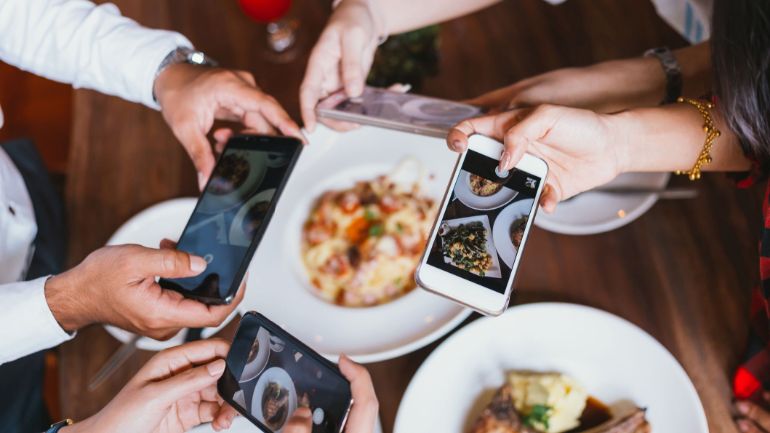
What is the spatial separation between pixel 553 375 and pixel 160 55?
50.6 inches

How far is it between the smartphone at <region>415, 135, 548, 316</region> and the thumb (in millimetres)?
423

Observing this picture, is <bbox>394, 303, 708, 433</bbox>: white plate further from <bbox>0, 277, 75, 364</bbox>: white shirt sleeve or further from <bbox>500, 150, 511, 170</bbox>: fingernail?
<bbox>0, 277, 75, 364</bbox>: white shirt sleeve

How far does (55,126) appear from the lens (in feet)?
9.73

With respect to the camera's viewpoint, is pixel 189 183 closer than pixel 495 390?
No

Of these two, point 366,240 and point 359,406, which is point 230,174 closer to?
point 366,240

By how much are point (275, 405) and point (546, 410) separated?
1.84 ft

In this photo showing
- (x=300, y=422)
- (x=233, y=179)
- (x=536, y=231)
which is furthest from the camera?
(x=536, y=231)

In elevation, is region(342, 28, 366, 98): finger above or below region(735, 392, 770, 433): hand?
above

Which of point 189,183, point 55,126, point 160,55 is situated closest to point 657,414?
point 189,183

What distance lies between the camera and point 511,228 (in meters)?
1.04

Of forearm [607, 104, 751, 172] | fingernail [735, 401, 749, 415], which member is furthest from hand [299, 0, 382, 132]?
fingernail [735, 401, 749, 415]

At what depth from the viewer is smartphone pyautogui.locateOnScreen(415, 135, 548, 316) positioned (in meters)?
1.01

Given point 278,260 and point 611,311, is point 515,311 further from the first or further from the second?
point 278,260

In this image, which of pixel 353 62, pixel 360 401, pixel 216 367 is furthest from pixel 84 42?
pixel 360 401
